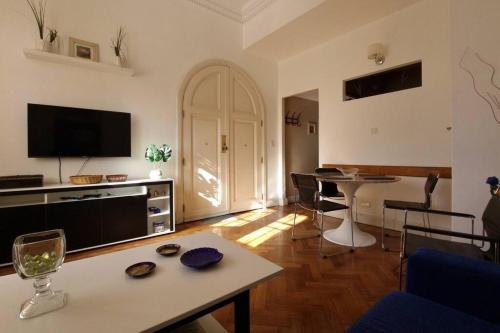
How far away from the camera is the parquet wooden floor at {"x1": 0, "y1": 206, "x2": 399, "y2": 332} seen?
1521 millimetres

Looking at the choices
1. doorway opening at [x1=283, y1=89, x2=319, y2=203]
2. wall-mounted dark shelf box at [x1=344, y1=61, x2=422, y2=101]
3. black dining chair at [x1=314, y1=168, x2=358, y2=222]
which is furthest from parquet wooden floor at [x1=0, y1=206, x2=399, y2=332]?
doorway opening at [x1=283, y1=89, x2=319, y2=203]

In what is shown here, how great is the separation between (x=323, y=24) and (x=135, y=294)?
4.06m

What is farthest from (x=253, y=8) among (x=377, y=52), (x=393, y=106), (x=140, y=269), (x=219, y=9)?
(x=140, y=269)

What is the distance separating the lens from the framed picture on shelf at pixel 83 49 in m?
2.85

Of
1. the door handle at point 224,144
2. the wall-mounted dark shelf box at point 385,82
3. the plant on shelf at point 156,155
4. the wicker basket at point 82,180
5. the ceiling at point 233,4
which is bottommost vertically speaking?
the wicker basket at point 82,180

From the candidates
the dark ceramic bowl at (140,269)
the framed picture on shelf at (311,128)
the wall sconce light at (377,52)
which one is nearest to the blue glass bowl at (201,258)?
the dark ceramic bowl at (140,269)

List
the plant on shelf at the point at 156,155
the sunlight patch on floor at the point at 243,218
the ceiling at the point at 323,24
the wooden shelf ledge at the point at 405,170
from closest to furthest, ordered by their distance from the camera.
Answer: the wooden shelf ledge at the point at 405,170
the ceiling at the point at 323,24
the plant on shelf at the point at 156,155
the sunlight patch on floor at the point at 243,218

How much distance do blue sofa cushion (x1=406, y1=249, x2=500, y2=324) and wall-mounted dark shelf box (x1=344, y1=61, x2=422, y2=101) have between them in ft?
9.18

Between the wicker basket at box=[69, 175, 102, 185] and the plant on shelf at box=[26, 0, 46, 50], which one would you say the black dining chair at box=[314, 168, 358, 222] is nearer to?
the wicker basket at box=[69, 175, 102, 185]

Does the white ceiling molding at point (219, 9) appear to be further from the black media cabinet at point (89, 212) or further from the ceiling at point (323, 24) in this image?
the black media cabinet at point (89, 212)

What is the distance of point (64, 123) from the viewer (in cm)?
280

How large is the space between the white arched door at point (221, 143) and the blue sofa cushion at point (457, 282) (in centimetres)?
325

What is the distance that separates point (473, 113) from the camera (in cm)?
219

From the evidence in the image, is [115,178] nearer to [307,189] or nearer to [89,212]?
[89,212]
